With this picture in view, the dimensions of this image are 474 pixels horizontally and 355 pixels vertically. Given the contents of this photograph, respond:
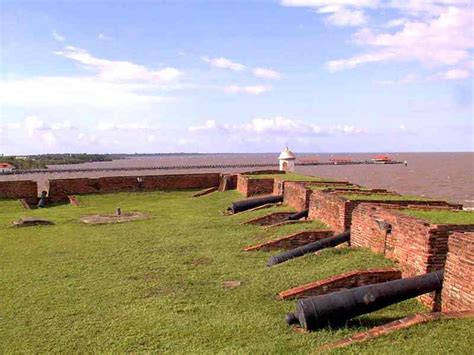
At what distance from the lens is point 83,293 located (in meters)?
7.96

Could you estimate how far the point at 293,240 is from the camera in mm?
10461

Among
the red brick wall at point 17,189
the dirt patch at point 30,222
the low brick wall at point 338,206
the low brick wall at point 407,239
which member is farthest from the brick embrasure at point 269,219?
the red brick wall at point 17,189

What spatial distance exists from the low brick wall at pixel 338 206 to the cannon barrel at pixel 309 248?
1.80 ft

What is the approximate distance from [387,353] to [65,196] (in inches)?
785

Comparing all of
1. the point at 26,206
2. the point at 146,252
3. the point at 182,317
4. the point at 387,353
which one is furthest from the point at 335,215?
the point at 26,206

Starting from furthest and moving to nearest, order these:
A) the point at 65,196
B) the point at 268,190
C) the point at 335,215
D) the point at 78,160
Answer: the point at 78,160 < the point at 65,196 < the point at 268,190 < the point at 335,215

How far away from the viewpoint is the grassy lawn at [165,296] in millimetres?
5770

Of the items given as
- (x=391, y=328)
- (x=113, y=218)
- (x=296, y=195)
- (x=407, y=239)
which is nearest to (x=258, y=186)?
(x=296, y=195)

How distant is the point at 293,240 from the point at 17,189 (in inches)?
617

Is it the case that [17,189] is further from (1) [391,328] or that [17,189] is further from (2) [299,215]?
(1) [391,328]

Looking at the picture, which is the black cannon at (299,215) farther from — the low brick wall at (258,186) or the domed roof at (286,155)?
the domed roof at (286,155)

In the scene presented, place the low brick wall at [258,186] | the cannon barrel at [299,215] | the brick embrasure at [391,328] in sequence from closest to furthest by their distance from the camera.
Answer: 1. the brick embrasure at [391,328]
2. the cannon barrel at [299,215]
3. the low brick wall at [258,186]

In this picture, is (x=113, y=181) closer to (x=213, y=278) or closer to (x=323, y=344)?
(x=213, y=278)

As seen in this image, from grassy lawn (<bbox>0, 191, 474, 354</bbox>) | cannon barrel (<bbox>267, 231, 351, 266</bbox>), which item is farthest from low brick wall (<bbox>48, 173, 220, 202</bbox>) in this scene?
cannon barrel (<bbox>267, 231, 351, 266</bbox>)
